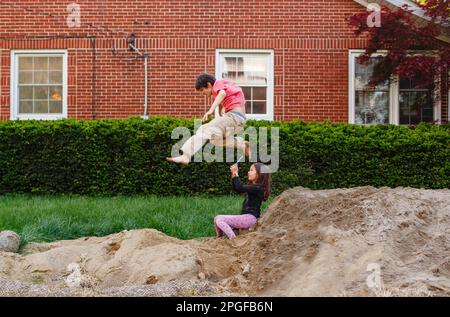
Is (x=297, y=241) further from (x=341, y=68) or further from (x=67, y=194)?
(x=341, y=68)

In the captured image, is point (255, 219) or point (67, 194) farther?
point (67, 194)

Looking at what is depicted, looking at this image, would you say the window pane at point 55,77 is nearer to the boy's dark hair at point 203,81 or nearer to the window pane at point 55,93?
the window pane at point 55,93

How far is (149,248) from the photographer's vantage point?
6551 millimetres

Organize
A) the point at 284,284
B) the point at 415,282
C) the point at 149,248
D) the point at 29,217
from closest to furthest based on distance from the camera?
the point at 415,282, the point at 284,284, the point at 149,248, the point at 29,217

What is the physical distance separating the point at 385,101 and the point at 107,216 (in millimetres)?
7971

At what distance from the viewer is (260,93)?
590 inches

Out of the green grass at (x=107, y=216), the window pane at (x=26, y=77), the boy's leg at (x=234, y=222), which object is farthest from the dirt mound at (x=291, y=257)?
the window pane at (x=26, y=77)

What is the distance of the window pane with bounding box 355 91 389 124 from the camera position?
1496 cm

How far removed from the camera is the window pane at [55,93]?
1516cm

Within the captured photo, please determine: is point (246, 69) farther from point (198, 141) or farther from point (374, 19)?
point (198, 141)

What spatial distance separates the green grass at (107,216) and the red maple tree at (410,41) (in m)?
4.52

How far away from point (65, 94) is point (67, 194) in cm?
341

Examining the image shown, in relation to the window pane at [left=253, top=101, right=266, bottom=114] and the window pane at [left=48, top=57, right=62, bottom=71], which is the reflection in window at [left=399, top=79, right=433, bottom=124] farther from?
the window pane at [left=48, top=57, right=62, bottom=71]

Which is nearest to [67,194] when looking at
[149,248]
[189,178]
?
[189,178]
